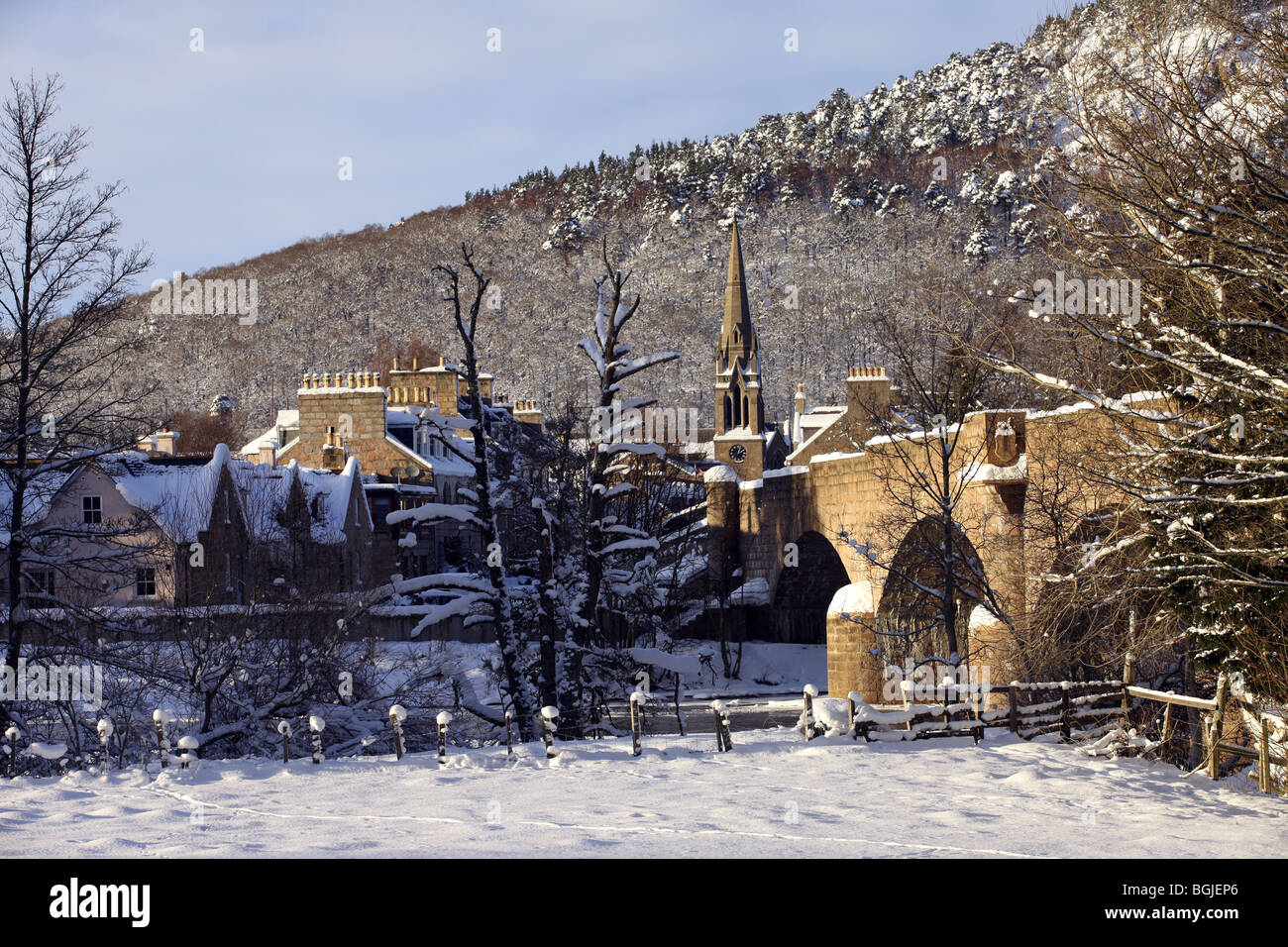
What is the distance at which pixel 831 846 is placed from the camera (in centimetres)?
1161

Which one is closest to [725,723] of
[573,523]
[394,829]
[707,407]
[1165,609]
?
[1165,609]

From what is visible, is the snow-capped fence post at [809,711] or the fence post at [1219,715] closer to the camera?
the fence post at [1219,715]

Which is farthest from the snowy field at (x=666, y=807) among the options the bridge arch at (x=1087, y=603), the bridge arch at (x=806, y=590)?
the bridge arch at (x=806, y=590)

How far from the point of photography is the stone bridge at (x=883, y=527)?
23297mm

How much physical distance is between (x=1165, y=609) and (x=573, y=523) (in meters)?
16.9

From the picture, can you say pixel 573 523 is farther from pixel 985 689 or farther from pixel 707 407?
pixel 707 407

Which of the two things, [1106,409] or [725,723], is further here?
[725,723]

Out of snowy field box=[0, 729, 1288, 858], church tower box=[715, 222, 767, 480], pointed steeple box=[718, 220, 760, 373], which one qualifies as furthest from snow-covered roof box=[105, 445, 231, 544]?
pointed steeple box=[718, 220, 760, 373]

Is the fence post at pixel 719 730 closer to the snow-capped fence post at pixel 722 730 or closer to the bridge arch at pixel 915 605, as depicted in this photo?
the snow-capped fence post at pixel 722 730

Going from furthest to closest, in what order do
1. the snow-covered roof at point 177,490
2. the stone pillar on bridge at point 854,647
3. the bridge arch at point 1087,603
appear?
the snow-covered roof at point 177,490 → the stone pillar on bridge at point 854,647 → the bridge arch at point 1087,603

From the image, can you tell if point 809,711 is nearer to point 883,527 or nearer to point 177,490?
point 883,527

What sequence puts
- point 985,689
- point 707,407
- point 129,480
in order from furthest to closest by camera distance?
1. point 707,407
2. point 129,480
3. point 985,689

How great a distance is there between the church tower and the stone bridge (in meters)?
4.38

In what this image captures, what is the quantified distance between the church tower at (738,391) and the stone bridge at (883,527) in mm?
4375
